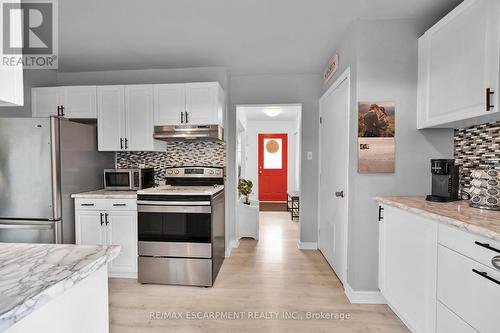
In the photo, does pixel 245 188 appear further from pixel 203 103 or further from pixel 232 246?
pixel 203 103

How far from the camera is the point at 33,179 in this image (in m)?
2.37

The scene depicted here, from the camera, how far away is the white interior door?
2408mm

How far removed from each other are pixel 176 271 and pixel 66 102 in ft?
8.14

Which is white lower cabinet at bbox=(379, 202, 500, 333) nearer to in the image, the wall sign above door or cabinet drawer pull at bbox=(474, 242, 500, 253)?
cabinet drawer pull at bbox=(474, 242, 500, 253)

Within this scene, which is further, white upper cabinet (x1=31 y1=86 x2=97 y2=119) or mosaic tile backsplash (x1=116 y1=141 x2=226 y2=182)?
mosaic tile backsplash (x1=116 y1=141 x2=226 y2=182)

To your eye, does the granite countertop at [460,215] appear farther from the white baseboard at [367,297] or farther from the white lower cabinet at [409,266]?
the white baseboard at [367,297]

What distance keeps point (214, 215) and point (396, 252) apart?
168 cm

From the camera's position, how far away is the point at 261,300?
2.22 m

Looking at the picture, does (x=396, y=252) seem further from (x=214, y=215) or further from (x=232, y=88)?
(x=232, y=88)

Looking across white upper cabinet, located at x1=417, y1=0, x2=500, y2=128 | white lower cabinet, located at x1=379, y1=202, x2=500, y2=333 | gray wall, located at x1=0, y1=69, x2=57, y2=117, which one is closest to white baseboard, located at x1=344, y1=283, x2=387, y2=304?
white lower cabinet, located at x1=379, y1=202, x2=500, y2=333

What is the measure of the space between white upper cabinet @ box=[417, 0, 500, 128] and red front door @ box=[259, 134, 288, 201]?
15.5ft

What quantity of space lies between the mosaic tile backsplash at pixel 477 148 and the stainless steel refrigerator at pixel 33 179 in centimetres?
372

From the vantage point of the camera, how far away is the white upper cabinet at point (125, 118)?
2914 mm

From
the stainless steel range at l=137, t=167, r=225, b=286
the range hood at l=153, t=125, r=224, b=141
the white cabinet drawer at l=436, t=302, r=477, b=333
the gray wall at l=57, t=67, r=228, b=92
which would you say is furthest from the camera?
the gray wall at l=57, t=67, r=228, b=92
